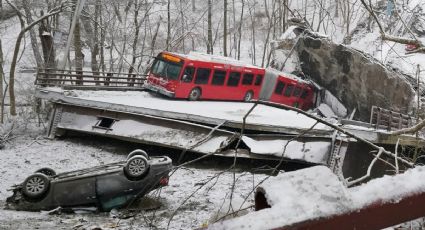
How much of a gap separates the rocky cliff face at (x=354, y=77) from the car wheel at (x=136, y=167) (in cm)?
1601

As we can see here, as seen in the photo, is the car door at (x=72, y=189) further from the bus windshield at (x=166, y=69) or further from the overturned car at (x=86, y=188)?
the bus windshield at (x=166, y=69)

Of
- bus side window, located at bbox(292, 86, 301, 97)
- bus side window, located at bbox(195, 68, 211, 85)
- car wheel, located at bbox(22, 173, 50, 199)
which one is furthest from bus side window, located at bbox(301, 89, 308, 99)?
car wheel, located at bbox(22, 173, 50, 199)

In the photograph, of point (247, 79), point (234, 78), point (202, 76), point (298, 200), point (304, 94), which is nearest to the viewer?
point (298, 200)

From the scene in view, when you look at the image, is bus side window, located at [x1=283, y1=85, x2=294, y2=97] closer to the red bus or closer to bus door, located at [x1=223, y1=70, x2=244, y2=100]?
the red bus

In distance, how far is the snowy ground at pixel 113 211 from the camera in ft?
28.9

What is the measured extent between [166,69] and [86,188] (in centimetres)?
1067

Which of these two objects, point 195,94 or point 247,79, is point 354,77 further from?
point 195,94

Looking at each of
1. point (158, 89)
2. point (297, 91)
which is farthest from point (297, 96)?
point (158, 89)

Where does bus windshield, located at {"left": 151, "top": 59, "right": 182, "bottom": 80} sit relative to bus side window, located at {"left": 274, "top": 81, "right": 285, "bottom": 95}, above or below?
above

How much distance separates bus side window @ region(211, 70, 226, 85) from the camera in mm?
20875

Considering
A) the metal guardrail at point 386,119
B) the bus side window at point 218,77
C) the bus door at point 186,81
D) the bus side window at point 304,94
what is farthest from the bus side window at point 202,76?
the bus side window at point 304,94

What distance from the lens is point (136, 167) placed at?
988cm

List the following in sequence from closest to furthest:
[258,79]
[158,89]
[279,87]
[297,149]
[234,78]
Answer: [297,149] < [158,89] < [234,78] < [258,79] < [279,87]

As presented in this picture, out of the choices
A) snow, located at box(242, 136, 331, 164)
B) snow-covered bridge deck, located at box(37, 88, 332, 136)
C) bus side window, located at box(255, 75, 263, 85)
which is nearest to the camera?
snow, located at box(242, 136, 331, 164)
